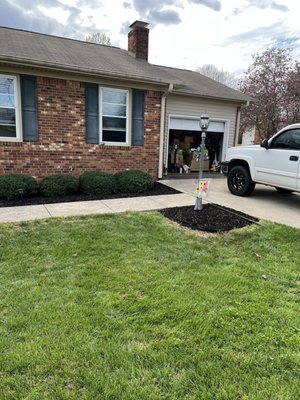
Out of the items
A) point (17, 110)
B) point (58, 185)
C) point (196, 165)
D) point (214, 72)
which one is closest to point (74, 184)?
point (58, 185)

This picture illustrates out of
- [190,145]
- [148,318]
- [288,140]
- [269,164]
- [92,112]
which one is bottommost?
[148,318]

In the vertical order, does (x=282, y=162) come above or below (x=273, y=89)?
below

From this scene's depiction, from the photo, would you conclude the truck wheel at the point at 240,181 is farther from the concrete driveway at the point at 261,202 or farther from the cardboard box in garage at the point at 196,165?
the cardboard box in garage at the point at 196,165

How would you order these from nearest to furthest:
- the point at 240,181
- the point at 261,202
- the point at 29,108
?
the point at 261,202
the point at 29,108
the point at 240,181

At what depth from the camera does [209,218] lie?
552 centimetres

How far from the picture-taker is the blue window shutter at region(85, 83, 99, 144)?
8.28 m

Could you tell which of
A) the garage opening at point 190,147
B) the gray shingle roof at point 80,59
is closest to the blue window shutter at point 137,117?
the gray shingle roof at point 80,59

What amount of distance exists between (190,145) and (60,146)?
6614 millimetres

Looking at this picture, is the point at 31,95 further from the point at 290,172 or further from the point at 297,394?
the point at 297,394

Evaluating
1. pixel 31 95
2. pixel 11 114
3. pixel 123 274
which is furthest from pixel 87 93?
pixel 123 274

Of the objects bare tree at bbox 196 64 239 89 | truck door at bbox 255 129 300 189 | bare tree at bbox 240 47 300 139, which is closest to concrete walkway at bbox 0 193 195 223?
truck door at bbox 255 129 300 189

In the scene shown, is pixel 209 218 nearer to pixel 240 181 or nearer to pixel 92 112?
pixel 240 181

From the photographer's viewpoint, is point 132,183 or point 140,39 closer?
point 132,183

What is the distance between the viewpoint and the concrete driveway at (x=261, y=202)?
5893mm
